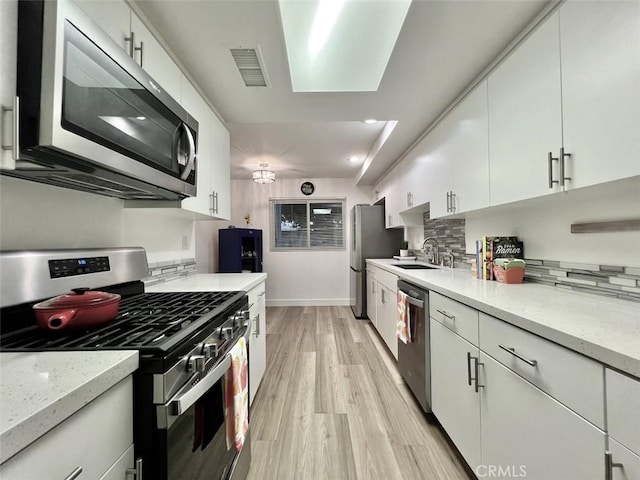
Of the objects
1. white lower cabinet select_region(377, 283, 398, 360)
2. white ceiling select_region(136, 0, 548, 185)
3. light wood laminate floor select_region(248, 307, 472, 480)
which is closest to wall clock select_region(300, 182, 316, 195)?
white ceiling select_region(136, 0, 548, 185)

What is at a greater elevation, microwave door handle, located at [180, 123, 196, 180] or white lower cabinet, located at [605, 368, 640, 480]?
microwave door handle, located at [180, 123, 196, 180]

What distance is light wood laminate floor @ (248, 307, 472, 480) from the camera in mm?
1378

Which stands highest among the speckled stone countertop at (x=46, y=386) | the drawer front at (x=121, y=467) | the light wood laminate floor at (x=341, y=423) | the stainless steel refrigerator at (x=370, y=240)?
the stainless steel refrigerator at (x=370, y=240)

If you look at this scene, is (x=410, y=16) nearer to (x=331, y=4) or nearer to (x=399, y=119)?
(x=331, y=4)

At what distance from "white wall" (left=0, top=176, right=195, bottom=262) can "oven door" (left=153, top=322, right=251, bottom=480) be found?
2.69 ft

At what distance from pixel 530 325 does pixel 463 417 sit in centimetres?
72

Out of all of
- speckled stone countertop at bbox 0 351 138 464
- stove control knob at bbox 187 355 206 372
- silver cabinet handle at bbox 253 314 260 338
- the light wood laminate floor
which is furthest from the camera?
silver cabinet handle at bbox 253 314 260 338

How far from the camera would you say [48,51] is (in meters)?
0.66

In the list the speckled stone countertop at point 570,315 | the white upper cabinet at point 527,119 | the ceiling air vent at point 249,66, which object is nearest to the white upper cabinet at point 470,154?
the white upper cabinet at point 527,119

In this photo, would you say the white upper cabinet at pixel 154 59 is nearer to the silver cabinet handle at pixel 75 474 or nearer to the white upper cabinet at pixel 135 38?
the white upper cabinet at pixel 135 38

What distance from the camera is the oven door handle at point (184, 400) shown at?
648 millimetres

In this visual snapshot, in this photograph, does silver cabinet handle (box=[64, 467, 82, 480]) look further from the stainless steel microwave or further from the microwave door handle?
the microwave door handle

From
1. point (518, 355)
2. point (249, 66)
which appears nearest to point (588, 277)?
point (518, 355)

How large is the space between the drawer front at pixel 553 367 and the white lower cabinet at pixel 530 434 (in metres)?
0.03
